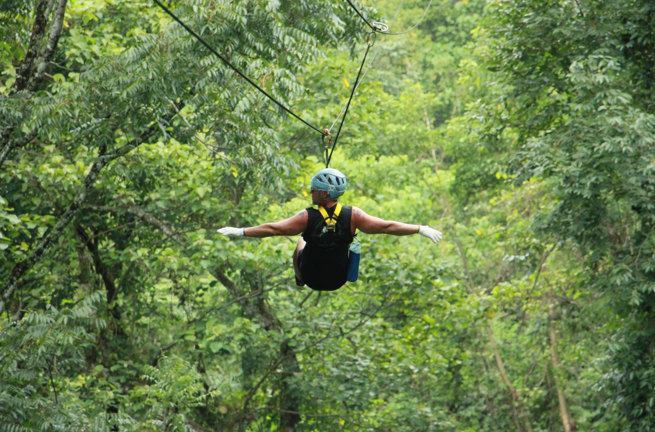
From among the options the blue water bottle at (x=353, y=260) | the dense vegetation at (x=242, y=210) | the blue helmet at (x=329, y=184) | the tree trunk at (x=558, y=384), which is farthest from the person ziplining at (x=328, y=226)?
the tree trunk at (x=558, y=384)

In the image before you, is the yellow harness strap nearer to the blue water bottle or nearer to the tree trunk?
the blue water bottle

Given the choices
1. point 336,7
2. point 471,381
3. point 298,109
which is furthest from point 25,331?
point 471,381

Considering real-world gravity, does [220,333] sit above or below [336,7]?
below

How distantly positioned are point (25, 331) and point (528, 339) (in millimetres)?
13759

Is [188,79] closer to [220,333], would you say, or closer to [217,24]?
[217,24]

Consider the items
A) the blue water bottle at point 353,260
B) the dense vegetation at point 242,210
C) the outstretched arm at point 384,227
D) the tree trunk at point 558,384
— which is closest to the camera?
the outstretched arm at point 384,227

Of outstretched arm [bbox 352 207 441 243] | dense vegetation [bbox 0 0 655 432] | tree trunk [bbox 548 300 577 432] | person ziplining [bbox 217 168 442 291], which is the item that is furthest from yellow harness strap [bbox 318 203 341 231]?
tree trunk [bbox 548 300 577 432]

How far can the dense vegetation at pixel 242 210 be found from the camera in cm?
667

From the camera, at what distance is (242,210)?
33.0ft

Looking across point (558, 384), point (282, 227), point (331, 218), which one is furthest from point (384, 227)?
point (558, 384)

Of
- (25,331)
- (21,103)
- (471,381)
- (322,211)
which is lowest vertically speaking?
(471,381)

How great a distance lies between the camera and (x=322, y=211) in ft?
15.5

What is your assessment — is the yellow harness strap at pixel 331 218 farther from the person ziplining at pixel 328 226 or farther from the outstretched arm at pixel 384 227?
the outstretched arm at pixel 384 227

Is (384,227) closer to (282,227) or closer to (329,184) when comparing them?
(329,184)
